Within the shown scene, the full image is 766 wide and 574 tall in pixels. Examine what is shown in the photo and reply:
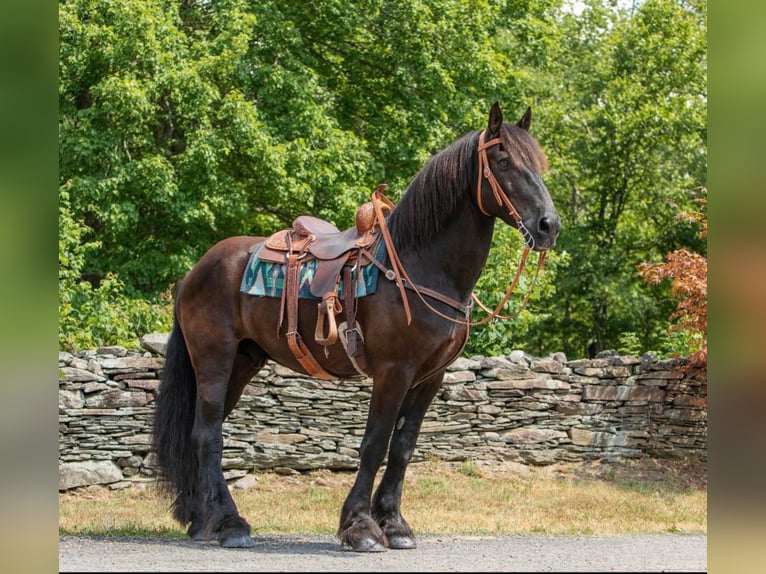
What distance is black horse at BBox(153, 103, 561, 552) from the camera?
17.4 ft

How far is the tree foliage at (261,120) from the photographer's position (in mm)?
12836

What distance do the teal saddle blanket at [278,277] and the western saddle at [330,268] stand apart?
0.09 ft

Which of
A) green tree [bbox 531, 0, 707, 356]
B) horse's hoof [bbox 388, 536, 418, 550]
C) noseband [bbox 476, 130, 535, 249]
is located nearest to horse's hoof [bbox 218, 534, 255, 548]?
horse's hoof [bbox 388, 536, 418, 550]

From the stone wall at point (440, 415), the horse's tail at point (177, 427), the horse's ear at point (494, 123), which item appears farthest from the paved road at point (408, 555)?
the stone wall at point (440, 415)

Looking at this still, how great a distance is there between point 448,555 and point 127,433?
5297mm

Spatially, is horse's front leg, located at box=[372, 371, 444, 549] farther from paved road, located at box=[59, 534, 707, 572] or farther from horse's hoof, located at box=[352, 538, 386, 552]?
horse's hoof, located at box=[352, 538, 386, 552]

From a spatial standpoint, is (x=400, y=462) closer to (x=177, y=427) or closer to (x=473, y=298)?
(x=473, y=298)

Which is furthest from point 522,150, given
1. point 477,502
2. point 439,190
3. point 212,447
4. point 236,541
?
point 477,502

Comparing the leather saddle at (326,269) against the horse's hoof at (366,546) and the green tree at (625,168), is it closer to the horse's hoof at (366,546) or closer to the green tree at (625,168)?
the horse's hoof at (366,546)

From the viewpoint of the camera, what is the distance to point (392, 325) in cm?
543

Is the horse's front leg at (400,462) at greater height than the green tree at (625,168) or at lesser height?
lesser

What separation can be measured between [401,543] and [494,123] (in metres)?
2.63
